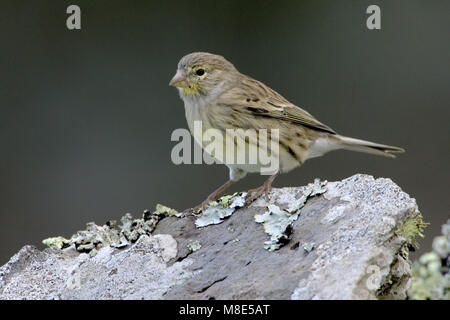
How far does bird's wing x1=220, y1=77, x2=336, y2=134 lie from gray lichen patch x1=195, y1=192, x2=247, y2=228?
3.01 feet

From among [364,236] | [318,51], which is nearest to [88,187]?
[318,51]

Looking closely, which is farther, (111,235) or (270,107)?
(270,107)

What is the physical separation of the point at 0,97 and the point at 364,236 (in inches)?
203

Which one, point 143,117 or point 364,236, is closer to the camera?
point 364,236

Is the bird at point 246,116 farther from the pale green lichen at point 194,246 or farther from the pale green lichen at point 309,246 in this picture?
the pale green lichen at point 309,246

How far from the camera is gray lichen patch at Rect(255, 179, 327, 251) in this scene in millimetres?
3145

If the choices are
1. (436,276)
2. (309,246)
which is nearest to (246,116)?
(309,246)

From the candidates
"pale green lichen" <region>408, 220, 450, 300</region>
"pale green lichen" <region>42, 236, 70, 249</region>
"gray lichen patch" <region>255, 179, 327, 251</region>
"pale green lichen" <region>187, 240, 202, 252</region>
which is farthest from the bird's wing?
"pale green lichen" <region>408, 220, 450, 300</region>

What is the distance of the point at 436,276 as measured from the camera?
2895 mm

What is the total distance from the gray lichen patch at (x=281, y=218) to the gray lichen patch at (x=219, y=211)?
0.20 metres

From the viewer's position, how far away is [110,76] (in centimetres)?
733

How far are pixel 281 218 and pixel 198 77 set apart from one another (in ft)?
5.23

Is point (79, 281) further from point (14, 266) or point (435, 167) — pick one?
point (435, 167)

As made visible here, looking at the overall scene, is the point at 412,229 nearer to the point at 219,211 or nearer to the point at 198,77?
the point at 219,211
